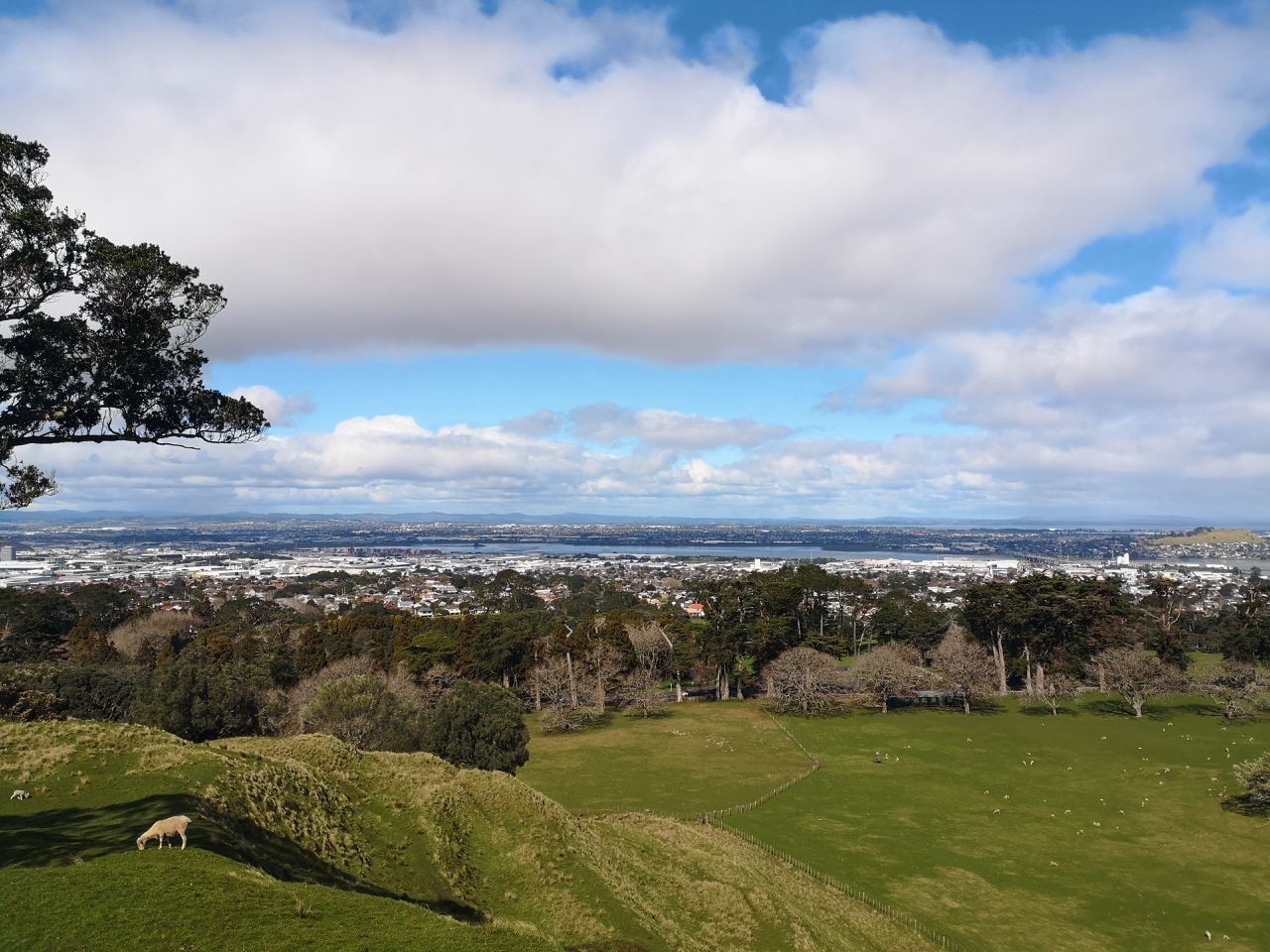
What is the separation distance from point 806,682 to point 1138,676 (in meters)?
26.6

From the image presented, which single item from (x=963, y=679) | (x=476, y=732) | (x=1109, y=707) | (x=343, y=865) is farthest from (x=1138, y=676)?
(x=343, y=865)

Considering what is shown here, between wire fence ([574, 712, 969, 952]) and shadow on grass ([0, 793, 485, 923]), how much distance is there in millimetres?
16432

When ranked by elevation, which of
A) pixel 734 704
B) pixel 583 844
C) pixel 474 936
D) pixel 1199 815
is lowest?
pixel 734 704

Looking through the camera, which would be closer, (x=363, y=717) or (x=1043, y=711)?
(x=363, y=717)

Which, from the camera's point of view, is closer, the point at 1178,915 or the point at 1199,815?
the point at 1178,915

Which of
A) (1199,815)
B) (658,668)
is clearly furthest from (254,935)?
(658,668)

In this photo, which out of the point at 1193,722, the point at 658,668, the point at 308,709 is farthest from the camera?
the point at 658,668

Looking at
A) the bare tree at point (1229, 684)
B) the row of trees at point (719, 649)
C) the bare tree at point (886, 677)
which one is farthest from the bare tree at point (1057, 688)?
the bare tree at point (886, 677)

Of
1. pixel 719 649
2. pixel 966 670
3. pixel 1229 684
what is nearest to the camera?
pixel 1229 684

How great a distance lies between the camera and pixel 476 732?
122ft

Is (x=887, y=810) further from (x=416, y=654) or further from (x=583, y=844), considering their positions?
(x=416, y=654)

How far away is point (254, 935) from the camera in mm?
10828

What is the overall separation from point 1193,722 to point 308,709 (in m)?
63.2

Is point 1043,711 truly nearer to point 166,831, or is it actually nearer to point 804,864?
Answer: point 804,864
